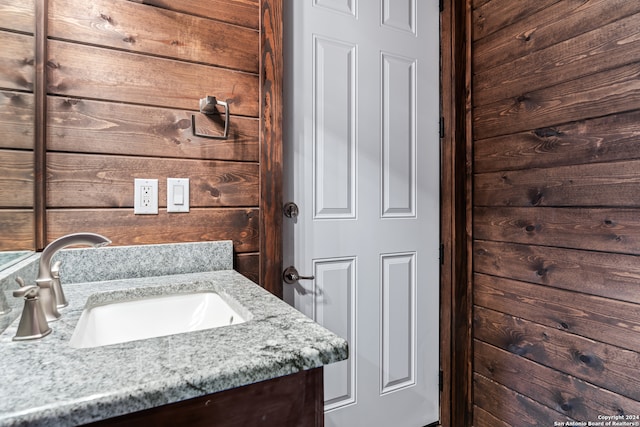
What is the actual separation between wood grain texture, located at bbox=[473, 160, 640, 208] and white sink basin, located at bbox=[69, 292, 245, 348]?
1.27m

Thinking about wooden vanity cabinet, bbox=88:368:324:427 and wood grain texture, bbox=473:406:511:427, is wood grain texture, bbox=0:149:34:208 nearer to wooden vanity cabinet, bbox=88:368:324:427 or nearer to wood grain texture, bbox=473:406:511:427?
wooden vanity cabinet, bbox=88:368:324:427

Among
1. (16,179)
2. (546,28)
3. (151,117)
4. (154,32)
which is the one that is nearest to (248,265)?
(151,117)

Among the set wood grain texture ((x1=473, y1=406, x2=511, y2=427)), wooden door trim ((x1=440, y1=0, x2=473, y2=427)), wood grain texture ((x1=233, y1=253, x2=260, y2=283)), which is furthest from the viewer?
wooden door trim ((x1=440, y1=0, x2=473, y2=427))

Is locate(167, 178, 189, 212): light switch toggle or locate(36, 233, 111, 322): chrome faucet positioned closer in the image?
locate(36, 233, 111, 322): chrome faucet

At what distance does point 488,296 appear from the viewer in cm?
161

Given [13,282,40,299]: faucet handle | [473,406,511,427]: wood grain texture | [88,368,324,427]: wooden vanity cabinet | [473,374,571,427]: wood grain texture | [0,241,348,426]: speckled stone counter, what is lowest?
[473,406,511,427]: wood grain texture

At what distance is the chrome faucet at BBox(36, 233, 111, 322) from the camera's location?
70 cm

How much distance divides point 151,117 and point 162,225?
0.37 meters

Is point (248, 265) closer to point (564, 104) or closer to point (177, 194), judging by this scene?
point (177, 194)

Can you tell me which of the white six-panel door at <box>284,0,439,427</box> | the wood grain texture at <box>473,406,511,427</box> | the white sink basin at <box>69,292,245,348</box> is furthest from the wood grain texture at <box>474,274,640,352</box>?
the white sink basin at <box>69,292,245,348</box>

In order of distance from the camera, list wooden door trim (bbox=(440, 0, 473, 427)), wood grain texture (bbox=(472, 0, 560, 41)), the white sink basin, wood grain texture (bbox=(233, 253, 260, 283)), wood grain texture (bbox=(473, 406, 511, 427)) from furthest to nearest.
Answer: wooden door trim (bbox=(440, 0, 473, 427)) < wood grain texture (bbox=(473, 406, 511, 427)) < wood grain texture (bbox=(472, 0, 560, 41)) < wood grain texture (bbox=(233, 253, 260, 283)) < the white sink basin

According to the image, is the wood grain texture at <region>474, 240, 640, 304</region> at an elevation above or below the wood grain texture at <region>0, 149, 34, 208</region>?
below

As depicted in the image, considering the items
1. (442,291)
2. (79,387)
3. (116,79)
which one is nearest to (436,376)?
(442,291)

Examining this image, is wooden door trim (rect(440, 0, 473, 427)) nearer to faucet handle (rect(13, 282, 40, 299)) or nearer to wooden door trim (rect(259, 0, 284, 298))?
wooden door trim (rect(259, 0, 284, 298))
